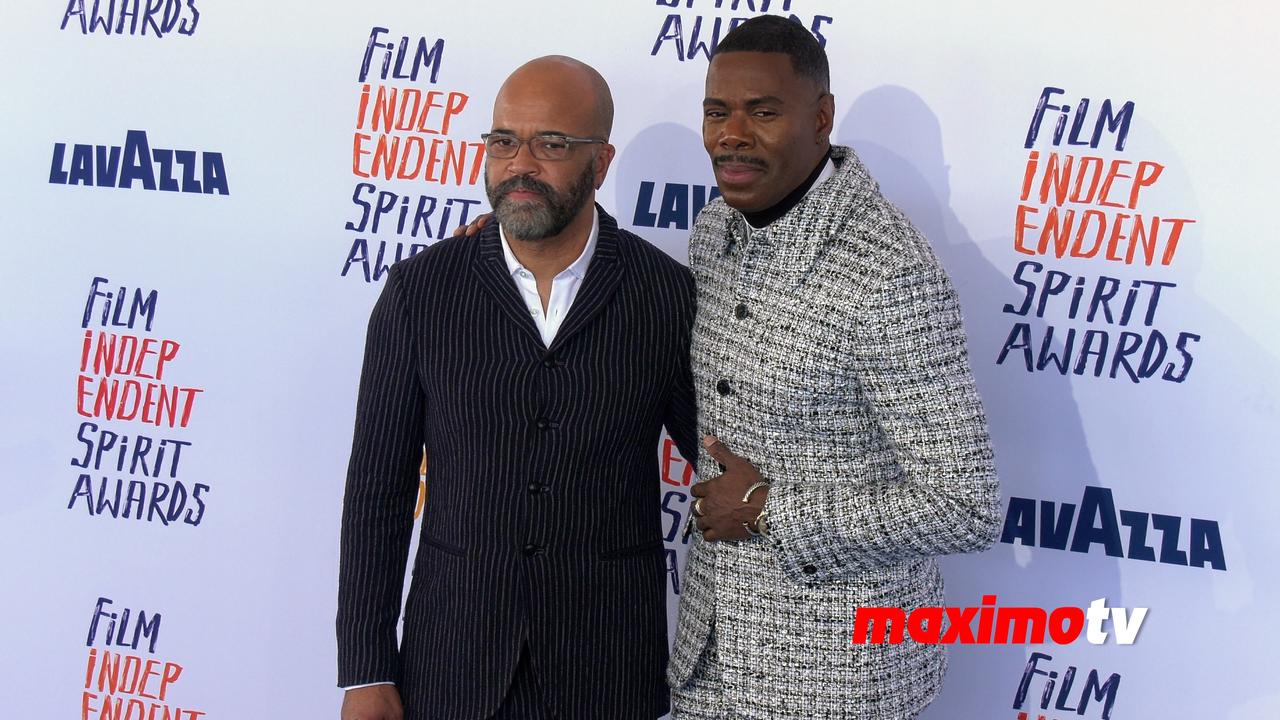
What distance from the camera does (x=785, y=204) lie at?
6.03ft

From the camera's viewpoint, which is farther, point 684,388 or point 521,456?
point 684,388

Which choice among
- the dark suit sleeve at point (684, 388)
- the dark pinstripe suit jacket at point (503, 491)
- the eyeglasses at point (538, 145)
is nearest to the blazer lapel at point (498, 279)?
the dark pinstripe suit jacket at point (503, 491)

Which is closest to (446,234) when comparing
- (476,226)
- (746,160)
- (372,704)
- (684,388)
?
(476,226)

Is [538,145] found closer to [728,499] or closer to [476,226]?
[476,226]

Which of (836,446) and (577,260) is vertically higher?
(577,260)

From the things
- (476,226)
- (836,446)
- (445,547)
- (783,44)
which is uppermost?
(783,44)

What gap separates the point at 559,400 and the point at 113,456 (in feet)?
5.07

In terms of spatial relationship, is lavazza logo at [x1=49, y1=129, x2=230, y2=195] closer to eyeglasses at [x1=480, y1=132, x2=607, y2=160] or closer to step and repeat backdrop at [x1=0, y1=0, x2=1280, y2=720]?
step and repeat backdrop at [x1=0, y1=0, x2=1280, y2=720]

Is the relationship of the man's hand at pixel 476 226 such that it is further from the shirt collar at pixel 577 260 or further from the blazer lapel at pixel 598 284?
the blazer lapel at pixel 598 284

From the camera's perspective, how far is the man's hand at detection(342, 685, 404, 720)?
188cm

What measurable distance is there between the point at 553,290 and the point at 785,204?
0.41 metres

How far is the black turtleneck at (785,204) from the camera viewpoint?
1837mm

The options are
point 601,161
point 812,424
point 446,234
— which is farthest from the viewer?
point 446,234

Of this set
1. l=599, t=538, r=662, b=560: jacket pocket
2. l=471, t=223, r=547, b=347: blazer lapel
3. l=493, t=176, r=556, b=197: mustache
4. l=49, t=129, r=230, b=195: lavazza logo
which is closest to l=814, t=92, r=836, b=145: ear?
l=493, t=176, r=556, b=197: mustache
